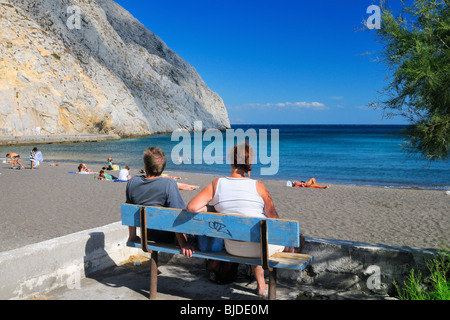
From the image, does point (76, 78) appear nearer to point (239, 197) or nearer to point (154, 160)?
point (154, 160)

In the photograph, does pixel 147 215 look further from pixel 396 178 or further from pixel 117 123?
pixel 117 123

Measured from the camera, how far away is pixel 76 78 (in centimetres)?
5672

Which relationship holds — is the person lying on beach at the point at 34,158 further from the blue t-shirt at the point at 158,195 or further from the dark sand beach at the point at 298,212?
the blue t-shirt at the point at 158,195

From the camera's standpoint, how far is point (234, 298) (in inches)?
153

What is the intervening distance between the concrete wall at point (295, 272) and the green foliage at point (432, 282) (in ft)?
0.31

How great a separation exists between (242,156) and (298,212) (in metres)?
7.10

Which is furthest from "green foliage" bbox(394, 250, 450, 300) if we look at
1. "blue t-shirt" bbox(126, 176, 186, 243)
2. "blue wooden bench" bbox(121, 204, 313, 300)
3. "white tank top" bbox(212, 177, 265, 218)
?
"blue t-shirt" bbox(126, 176, 186, 243)

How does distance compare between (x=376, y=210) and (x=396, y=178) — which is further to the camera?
(x=396, y=178)

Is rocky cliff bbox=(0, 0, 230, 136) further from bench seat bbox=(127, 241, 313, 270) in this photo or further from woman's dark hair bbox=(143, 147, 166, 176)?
bench seat bbox=(127, 241, 313, 270)

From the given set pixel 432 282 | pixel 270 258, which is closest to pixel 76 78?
pixel 270 258

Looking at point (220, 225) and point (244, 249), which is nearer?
point (220, 225)
